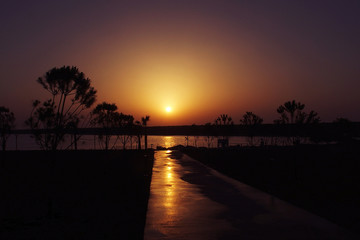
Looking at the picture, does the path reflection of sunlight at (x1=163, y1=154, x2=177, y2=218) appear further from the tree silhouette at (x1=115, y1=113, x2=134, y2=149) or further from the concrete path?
the tree silhouette at (x1=115, y1=113, x2=134, y2=149)

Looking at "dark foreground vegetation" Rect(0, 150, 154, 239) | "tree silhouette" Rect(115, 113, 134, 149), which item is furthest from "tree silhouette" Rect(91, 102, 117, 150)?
"dark foreground vegetation" Rect(0, 150, 154, 239)

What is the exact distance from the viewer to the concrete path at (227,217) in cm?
807

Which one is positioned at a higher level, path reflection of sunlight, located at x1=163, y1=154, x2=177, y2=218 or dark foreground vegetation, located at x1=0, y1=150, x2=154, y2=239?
path reflection of sunlight, located at x1=163, y1=154, x2=177, y2=218

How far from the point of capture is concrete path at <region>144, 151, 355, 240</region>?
8070mm

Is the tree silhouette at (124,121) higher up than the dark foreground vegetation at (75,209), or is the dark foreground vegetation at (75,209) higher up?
the tree silhouette at (124,121)

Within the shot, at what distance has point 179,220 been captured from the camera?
9.41 metres

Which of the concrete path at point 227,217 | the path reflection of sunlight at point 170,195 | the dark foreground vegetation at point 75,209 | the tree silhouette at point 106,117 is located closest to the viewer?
the concrete path at point 227,217

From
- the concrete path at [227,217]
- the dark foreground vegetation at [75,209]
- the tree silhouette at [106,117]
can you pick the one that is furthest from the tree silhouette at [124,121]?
the concrete path at [227,217]

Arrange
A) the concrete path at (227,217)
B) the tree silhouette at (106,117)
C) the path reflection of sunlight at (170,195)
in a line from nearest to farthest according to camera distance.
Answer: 1. the concrete path at (227,217)
2. the path reflection of sunlight at (170,195)
3. the tree silhouette at (106,117)

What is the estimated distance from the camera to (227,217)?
970 centimetres

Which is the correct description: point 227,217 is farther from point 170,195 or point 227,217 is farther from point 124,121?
point 124,121

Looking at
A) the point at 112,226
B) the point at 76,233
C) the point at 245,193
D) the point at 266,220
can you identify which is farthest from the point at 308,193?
the point at 76,233

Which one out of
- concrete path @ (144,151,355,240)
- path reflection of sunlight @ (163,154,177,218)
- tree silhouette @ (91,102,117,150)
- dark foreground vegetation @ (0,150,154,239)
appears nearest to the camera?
concrete path @ (144,151,355,240)

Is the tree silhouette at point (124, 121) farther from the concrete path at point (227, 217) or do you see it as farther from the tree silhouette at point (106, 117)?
the concrete path at point (227, 217)
